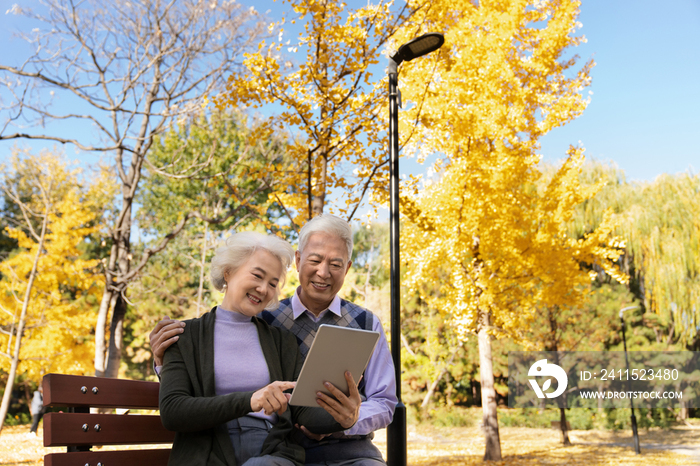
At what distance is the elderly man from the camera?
2.34m

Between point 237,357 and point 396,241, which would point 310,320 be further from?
point 396,241

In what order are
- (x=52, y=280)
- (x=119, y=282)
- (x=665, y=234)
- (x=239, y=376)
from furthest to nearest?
(x=665, y=234)
(x=52, y=280)
(x=119, y=282)
(x=239, y=376)

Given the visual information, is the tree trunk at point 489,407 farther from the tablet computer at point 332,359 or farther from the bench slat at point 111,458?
the tablet computer at point 332,359

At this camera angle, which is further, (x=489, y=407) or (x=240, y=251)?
(x=489, y=407)

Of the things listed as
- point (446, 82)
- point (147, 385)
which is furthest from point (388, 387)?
point (446, 82)

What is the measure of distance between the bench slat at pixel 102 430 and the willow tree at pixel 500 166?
7.06 metres

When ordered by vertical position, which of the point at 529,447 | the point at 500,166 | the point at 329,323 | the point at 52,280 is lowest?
the point at 529,447

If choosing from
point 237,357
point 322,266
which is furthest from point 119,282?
point 237,357

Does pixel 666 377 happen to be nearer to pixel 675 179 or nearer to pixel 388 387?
pixel 675 179

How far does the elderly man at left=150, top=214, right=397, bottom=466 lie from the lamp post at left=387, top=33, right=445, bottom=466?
229 cm

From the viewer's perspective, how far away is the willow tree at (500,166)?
934 centimetres

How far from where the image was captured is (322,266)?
102 inches

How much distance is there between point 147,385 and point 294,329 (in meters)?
0.71

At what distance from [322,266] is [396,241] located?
9.18 ft
